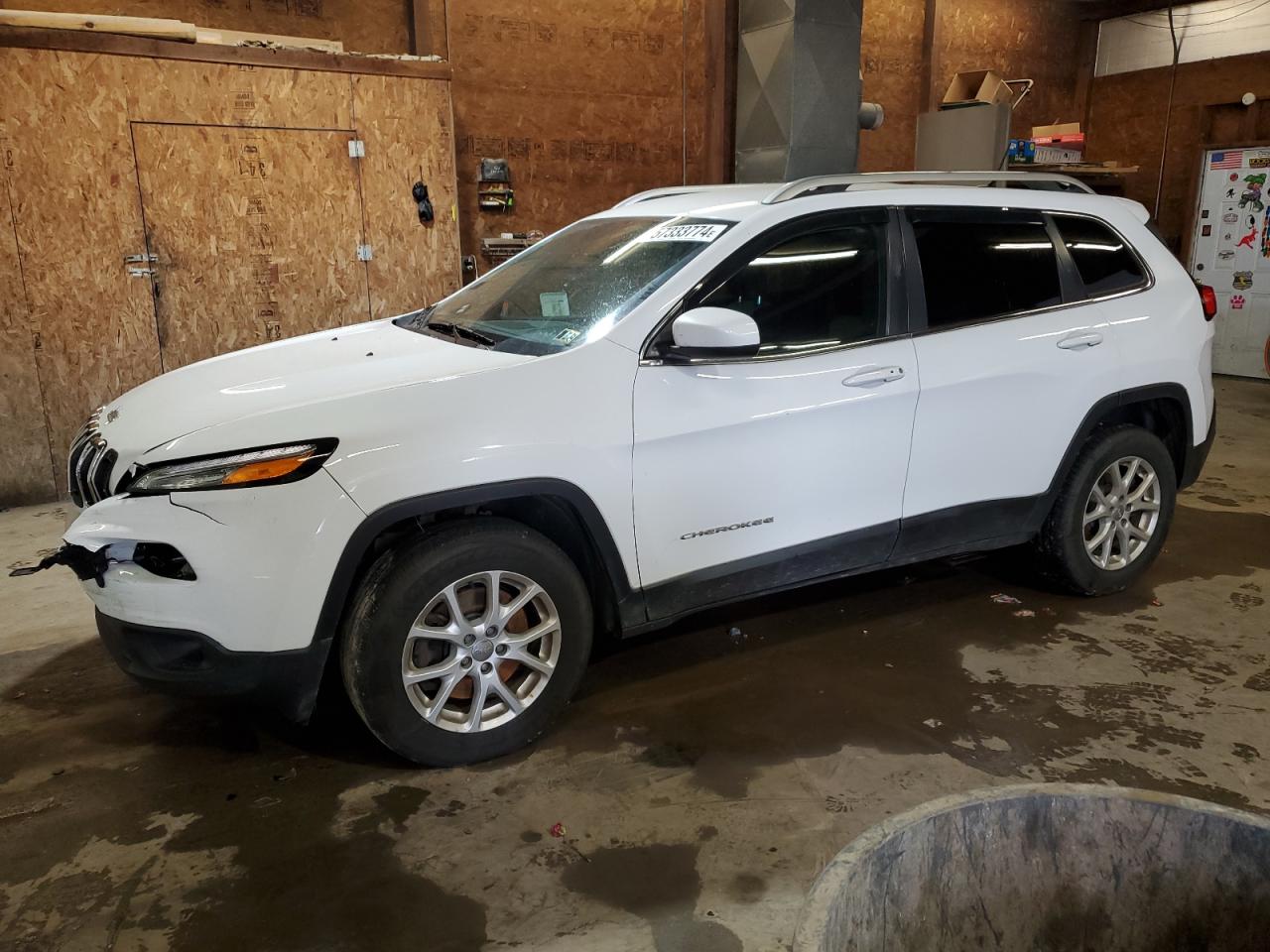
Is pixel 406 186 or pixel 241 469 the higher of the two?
pixel 406 186

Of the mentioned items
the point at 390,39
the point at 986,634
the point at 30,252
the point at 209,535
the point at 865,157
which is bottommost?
the point at 986,634

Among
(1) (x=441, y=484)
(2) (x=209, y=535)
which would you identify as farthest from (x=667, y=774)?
(2) (x=209, y=535)

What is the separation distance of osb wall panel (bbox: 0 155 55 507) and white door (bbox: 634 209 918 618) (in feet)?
15.6

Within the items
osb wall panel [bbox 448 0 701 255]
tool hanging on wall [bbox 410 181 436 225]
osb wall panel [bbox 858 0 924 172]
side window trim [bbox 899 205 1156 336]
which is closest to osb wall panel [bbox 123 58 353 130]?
tool hanging on wall [bbox 410 181 436 225]

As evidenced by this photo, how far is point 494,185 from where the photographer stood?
7723mm

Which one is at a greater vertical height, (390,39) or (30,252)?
(390,39)

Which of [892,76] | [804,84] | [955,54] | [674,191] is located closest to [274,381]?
[674,191]

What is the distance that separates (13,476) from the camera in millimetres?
5914

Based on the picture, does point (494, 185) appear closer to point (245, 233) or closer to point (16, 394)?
point (245, 233)

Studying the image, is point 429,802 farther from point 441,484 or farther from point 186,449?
point 186,449

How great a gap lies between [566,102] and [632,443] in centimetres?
595

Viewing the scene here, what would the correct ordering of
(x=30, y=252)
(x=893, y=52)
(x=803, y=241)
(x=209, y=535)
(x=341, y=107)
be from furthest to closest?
1. (x=893, y=52)
2. (x=341, y=107)
3. (x=30, y=252)
4. (x=803, y=241)
5. (x=209, y=535)

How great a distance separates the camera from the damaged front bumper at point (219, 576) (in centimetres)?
249

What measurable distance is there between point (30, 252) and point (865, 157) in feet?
24.9
